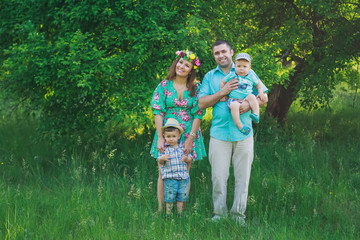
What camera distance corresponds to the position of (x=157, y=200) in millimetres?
4555

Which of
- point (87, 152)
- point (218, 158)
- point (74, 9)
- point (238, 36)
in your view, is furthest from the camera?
point (87, 152)

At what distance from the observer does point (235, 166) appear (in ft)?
13.3

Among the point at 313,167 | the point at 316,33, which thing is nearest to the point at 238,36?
the point at 316,33

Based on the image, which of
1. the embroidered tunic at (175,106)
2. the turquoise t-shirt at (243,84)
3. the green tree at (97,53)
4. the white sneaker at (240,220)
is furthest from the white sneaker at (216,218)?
the green tree at (97,53)

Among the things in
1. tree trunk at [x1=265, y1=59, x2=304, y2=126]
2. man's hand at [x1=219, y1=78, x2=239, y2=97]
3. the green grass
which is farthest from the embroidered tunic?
tree trunk at [x1=265, y1=59, x2=304, y2=126]

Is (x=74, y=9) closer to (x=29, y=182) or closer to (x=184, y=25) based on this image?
(x=184, y=25)

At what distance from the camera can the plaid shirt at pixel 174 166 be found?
4035mm

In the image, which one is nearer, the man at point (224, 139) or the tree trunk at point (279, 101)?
the man at point (224, 139)

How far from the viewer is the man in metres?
3.91

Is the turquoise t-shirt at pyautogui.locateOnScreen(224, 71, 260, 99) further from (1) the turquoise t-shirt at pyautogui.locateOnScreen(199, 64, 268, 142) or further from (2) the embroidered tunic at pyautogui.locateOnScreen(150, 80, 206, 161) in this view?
→ (2) the embroidered tunic at pyautogui.locateOnScreen(150, 80, 206, 161)

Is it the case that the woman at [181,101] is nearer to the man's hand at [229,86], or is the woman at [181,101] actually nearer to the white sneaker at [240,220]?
the man's hand at [229,86]

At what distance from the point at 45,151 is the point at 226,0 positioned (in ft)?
14.0

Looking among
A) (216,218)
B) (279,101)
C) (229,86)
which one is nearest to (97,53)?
(229,86)

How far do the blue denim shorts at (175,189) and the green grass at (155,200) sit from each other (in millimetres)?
192
